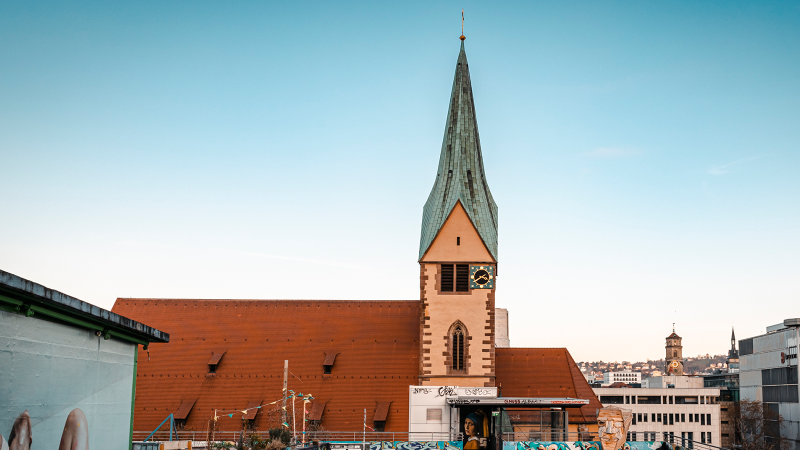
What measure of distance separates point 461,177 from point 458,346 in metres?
8.38

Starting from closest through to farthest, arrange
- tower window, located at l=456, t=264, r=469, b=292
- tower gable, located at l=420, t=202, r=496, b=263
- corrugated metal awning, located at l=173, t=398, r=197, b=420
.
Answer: corrugated metal awning, located at l=173, t=398, r=197, b=420, tower window, located at l=456, t=264, r=469, b=292, tower gable, located at l=420, t=202, r=496, b=263

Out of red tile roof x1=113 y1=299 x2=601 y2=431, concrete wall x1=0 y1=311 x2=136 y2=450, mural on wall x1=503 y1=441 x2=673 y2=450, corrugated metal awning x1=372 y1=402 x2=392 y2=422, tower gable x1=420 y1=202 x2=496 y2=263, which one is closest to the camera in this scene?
concrete wall x1=0 y1=311 x2=136 y2=450

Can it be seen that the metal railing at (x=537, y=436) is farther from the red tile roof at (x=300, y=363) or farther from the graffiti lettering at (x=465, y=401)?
the red tile roof at (x=300, y=363)

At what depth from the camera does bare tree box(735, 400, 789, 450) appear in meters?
85.4

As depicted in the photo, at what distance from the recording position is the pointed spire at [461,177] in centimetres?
3641

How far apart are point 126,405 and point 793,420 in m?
87.8

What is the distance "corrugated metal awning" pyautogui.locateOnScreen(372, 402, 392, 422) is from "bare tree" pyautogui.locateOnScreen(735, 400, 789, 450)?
63.2m

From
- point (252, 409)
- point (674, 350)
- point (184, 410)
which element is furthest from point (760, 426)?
point (674, 350)

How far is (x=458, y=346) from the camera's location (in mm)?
35031

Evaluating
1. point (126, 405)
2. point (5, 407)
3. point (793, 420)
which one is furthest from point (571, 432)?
point (793, 420)

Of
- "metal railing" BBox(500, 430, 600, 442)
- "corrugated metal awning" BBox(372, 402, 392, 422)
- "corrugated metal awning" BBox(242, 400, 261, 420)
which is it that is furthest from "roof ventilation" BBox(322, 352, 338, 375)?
"metal railing" BBox(500, 430, 600, 442)

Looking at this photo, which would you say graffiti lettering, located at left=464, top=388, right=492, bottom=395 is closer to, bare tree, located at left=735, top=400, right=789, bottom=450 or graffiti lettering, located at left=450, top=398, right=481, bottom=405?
graffiti lettering, located at left=450, top=398, right=481, bottom=405

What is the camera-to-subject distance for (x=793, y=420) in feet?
282

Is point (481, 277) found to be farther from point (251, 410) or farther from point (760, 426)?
point (760, 426)
